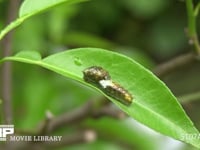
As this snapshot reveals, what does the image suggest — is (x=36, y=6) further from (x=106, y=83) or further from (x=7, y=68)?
(x=7, y=68)

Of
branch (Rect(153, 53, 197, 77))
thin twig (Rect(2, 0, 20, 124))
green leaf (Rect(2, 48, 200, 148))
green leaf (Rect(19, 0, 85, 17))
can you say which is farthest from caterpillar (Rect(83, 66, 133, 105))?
thin twig (Rect(2, 0, 20, 124))

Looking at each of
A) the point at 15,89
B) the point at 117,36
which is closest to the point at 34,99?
the point at 15,89

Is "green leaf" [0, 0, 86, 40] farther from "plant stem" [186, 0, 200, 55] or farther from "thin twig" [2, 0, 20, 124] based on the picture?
"thin twig" [2, 0, 20, 124]

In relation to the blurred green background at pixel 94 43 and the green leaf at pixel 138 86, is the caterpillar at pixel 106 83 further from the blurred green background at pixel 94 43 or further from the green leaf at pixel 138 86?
the blurred green background at pixel 94 43

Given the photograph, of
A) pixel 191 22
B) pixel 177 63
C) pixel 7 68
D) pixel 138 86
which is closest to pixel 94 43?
pixel 7 68

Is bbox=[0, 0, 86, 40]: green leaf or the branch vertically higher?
the branch

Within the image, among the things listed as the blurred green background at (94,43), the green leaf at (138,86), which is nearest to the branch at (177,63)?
the blurred green background at (94,43)

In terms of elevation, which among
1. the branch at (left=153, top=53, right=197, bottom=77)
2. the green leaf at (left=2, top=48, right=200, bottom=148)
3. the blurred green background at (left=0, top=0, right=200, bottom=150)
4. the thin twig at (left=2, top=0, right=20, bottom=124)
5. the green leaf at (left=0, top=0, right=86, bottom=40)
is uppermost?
the blurred green background at (left=0, top=0, right=200, bottom=150)
